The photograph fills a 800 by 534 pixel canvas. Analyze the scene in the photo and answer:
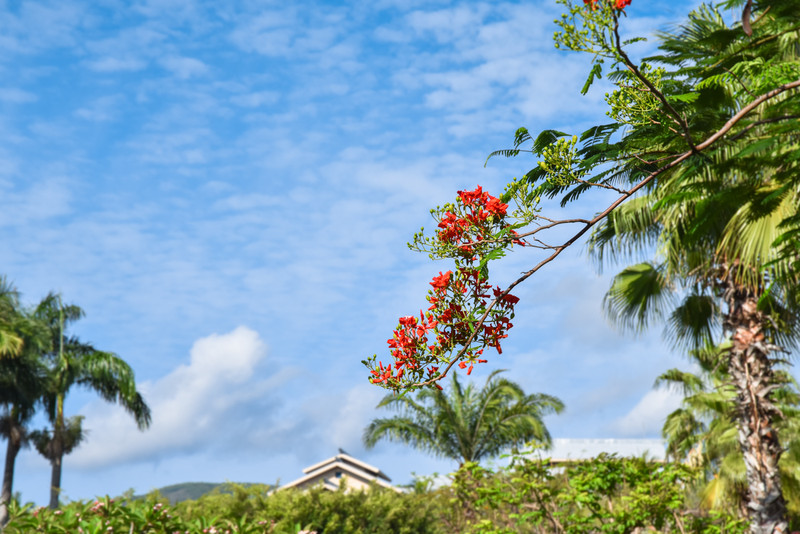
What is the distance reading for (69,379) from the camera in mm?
25328

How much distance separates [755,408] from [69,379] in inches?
900

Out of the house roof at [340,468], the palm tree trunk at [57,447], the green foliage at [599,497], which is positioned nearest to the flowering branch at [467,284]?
the green foliage at [599,497]

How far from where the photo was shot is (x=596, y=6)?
296cm

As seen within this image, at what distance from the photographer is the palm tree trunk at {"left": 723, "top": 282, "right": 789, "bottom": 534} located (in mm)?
9312

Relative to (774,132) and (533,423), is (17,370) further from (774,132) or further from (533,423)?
(774,132)

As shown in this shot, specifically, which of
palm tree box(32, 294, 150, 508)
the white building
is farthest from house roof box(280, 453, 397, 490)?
palm tree box(32, 294, 150, 508)

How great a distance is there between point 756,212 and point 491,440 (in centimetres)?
1542

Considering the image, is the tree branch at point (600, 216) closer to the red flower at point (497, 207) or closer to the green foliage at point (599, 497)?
the red flower at point (497, 207)

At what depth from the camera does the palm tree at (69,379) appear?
2514 centimetres

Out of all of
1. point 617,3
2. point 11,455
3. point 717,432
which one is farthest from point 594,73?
point 11,455

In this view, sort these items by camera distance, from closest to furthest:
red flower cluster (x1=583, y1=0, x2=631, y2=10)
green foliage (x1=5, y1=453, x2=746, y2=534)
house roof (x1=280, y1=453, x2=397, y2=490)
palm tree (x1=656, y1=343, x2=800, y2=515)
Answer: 1. red flower cluster (x1=583, y1=0, x2=631, y2=10)
2. green foliage (x1=5, y1=453, x2=746, y2=534)
3. palm tree (x1=656, y1=343, x2=800, y2=515)
4. house roof (x1=280, y1=453, x2=397, y2=490)

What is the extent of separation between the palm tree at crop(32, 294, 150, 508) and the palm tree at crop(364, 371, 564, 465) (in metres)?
10.2

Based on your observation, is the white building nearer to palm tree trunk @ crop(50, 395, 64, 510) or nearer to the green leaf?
palm tree trunk @ crop(50, 395, 64, 510)

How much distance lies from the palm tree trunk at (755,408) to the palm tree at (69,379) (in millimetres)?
21294
